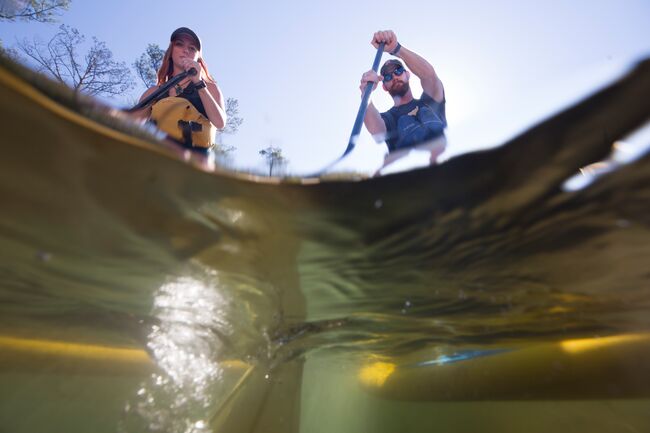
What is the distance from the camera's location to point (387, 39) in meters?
3.84

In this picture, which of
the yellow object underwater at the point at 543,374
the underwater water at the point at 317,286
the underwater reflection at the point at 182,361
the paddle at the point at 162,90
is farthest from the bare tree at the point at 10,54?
the yellow object underwater at the point at 543,374

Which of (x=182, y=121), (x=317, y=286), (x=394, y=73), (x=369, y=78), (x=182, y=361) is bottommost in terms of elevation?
(x=182, y=361)

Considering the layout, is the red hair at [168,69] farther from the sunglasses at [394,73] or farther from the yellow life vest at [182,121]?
the sunglasses at [394,73]

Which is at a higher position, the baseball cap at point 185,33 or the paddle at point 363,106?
the baseball cap at point 185,33

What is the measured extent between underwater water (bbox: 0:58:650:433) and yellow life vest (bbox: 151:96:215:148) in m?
1.29

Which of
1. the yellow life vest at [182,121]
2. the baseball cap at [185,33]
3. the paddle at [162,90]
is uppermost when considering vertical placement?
the baseball cap at [185,33]

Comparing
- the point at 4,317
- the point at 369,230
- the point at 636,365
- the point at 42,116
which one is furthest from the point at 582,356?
the point at 4,317

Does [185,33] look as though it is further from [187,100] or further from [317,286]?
[317,286]

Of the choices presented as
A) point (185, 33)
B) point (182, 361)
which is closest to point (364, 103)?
point (185, 33)

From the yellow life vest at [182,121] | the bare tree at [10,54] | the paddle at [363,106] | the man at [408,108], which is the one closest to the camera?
the bare tree at [10,54]

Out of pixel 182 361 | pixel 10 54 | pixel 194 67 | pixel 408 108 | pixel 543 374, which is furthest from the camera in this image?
pixel 182 361

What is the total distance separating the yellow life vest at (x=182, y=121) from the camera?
139 inches

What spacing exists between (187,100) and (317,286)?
2236 millimetres

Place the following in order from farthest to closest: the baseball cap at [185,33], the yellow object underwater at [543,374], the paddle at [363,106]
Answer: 1. the yellow object underwater at [543,374]
2. the baseball cap at [185,33]
3. the paddle at [363,106]
